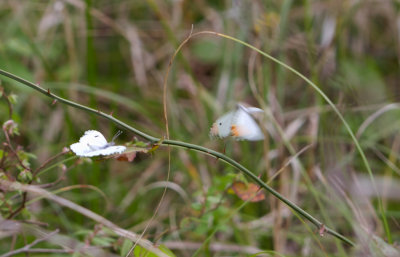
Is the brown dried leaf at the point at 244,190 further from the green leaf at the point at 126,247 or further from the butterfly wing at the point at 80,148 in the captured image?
the butterfly wing at the point at 80,148

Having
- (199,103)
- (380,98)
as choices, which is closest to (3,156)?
(199,103)

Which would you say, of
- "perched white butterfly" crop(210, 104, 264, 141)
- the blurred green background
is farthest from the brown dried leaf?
"perched white butterfly" crop(210, 104, 264, 141)

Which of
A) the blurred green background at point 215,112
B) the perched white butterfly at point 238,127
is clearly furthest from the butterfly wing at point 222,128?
the blurred green background at point 215,112

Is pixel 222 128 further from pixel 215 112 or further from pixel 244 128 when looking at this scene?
pixel 215 112

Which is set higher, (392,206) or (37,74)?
(37,74)

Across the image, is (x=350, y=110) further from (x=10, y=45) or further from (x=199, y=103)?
(x=10, y=45)

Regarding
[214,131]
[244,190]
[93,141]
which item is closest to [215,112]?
[244,190]

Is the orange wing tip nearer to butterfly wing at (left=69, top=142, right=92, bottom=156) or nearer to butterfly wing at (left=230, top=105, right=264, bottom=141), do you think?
butterfly wing at (left=230, top=105, right=264, bottom=141)
